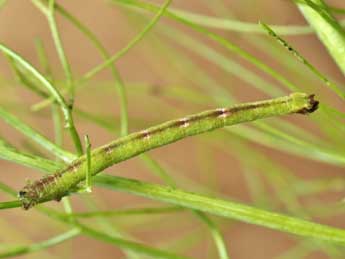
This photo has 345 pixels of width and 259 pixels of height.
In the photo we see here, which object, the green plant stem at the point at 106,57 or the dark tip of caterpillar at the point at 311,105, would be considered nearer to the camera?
the dark tip of caterpillar at the point at 311,105

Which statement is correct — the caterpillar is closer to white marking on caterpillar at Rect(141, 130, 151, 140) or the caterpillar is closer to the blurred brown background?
white marking on caterpillar at Rect(141, 130, 151, 140)

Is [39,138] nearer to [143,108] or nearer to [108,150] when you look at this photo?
[108,150]

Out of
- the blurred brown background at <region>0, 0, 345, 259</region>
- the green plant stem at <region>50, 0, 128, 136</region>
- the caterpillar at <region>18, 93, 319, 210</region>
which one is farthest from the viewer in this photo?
the blurred brown background at <region>0, 0, 345, 259</region>

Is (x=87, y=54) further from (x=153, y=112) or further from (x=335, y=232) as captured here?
(x=335, y=232)

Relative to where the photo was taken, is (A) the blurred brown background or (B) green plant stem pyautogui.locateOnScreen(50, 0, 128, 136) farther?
(A) the blurred brown background

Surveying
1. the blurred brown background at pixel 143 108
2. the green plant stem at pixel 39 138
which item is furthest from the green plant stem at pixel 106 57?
the blurred brown background at pixel 143 108

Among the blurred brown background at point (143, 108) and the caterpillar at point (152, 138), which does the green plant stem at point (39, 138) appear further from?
the blurred brown background at point (143, 108)

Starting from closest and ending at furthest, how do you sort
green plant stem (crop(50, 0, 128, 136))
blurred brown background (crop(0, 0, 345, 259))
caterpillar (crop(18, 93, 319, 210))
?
caterpillar (crop(18, 93, 319, 210)), green plant stem (crop(50, 0, 128, 136)), blurred brown background (crop(0, 0, 345, 259))

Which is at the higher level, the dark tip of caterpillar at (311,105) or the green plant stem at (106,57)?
the green plant stem at (106,57)

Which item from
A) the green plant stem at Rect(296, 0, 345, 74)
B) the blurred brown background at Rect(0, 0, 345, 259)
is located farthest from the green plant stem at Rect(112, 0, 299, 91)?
the blurred brown background at Rect(0, 0, 345, 259)
